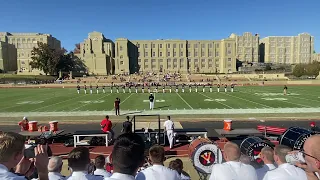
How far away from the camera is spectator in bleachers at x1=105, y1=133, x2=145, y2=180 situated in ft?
8.95

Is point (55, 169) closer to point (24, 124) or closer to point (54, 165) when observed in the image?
A: point (54, 165)

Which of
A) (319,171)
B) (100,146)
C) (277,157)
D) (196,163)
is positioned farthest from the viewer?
(100,146)

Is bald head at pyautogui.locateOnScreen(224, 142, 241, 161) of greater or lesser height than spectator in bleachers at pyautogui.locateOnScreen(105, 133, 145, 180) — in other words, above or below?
below

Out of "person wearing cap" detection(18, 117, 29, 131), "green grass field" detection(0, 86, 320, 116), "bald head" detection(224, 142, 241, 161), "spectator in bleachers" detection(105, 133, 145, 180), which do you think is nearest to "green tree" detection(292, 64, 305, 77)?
"green grass field" detection(0, 86, 320, 116)

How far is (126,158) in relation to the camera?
276cm

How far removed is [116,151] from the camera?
2.80 m

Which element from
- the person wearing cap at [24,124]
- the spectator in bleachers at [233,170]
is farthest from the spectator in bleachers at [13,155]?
the person wearing cap at [24,124]

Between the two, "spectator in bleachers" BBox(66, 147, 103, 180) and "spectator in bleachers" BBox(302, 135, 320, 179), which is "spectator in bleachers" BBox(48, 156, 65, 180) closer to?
"spectator in bleachers" BBox(66, 147, 103, 180)

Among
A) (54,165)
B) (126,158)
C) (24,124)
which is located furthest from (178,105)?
(126,158)

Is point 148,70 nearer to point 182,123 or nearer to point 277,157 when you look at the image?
point 182,123

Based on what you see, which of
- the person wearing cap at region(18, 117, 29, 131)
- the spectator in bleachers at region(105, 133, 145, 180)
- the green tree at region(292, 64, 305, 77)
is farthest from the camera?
the green tree at region(292, 64, 305, 77)

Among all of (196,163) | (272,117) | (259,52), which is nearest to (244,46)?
(259,52)

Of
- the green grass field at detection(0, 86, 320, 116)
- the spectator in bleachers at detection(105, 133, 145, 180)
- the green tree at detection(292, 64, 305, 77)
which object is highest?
the green tree at detection(292, 64, 305, 77)

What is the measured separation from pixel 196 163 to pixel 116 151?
427 cm
